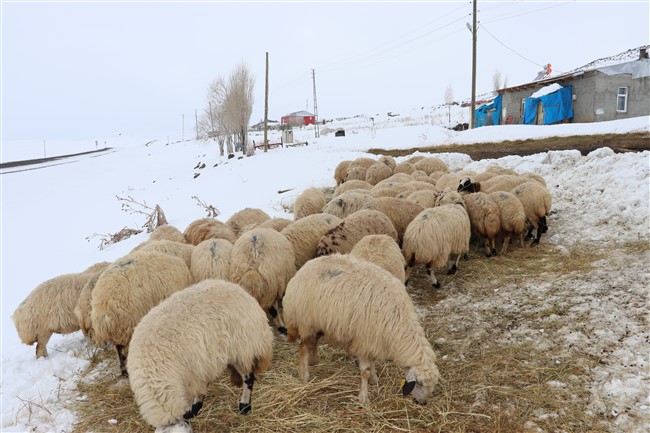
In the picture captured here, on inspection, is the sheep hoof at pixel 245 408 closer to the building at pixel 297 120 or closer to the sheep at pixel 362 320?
the sheep at pixel 362 320

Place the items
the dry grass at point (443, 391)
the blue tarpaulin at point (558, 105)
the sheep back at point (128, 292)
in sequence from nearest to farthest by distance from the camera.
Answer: the dry grass at point (443, 391) → the sheep back at point (128, 292) → the blue tarpaulin at point (558, 105)

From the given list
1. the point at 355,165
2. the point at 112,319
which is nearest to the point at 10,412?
the point at 112,319

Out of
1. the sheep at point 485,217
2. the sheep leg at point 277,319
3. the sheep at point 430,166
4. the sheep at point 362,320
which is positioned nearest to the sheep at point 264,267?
the sheep leg at point 277,319

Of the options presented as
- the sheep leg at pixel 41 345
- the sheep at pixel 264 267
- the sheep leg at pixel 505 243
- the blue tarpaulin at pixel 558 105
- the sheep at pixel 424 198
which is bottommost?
the sheep leg at pixel 41 345

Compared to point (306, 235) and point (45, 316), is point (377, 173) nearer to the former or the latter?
point (306, 235)

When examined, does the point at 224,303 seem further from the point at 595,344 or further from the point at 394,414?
the point at 595,344

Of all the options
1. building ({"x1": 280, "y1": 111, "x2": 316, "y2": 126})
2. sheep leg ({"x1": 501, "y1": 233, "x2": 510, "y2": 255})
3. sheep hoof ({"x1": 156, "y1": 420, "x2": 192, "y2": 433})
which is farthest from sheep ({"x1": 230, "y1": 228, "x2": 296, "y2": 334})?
building ({"x1": 280, "y1": 111, "x2": 316, "y2": 126})

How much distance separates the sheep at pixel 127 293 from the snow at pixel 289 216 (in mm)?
737

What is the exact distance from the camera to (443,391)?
3760 mm

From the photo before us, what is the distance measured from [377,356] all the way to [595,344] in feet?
7.65

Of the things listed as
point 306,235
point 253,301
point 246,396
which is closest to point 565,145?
point 306,235

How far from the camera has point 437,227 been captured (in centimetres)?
609

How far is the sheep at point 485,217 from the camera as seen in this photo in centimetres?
716

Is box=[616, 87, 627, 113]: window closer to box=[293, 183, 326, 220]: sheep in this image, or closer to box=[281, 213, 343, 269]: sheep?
box=[293, 183, 326, 220]: sheep
